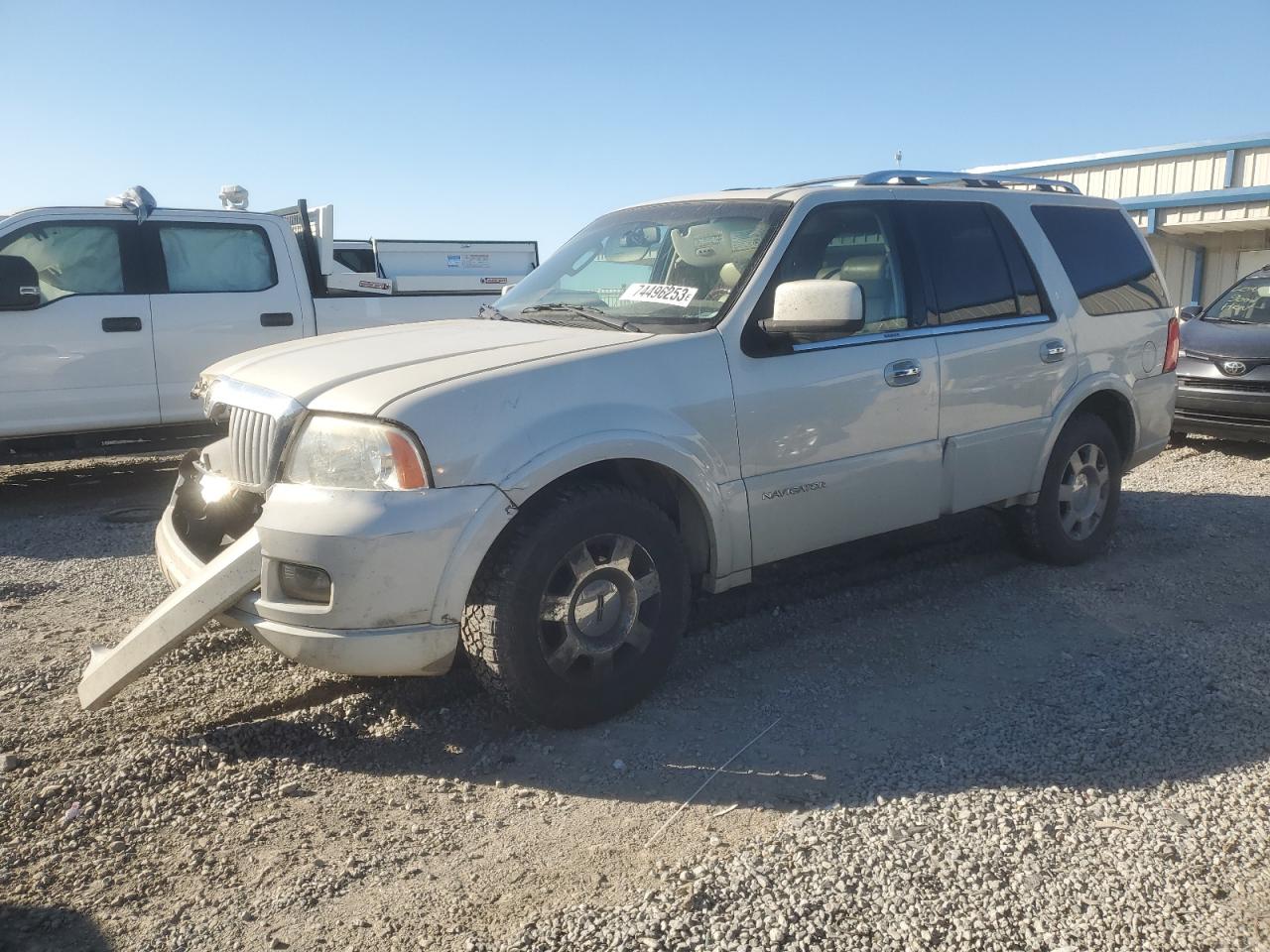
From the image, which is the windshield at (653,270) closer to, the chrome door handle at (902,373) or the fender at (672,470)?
A: the fender at (672,470)

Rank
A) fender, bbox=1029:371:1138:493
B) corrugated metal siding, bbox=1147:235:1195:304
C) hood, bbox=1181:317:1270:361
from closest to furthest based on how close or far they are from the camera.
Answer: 1. fender, bbox=1029:371:1138:493
2. hood, bbox=1181:317:1270:361
3. corrugated metal siding, bbox=1147:235:1195:304

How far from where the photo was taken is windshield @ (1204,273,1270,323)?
32.4ft

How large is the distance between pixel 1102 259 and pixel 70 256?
6922 millimetres

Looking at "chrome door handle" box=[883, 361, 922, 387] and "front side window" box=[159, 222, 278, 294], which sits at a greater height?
"front side window" box=[159, 222, 278, 294]

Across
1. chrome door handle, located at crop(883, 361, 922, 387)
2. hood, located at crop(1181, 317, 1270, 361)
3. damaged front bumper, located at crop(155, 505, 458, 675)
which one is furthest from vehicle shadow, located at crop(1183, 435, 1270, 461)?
damaged front bumper, located at crop(155, 505, 458, 675)

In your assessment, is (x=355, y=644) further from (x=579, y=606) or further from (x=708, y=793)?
(x=708, y=793)

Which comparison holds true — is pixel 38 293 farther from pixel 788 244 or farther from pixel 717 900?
pixel 717 900

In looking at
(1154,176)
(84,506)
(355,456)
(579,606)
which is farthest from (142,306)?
(1154,176)

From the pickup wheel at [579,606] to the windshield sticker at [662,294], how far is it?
914 millimetres

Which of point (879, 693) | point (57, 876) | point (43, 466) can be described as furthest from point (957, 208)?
point (43, 466)

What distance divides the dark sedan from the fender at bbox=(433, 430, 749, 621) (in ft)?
22.8

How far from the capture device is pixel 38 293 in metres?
7.26

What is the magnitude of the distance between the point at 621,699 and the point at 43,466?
755 cm

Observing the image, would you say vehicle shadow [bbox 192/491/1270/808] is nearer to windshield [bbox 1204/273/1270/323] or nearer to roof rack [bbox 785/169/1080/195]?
roof rack [bbox 785/169/1080/195]
